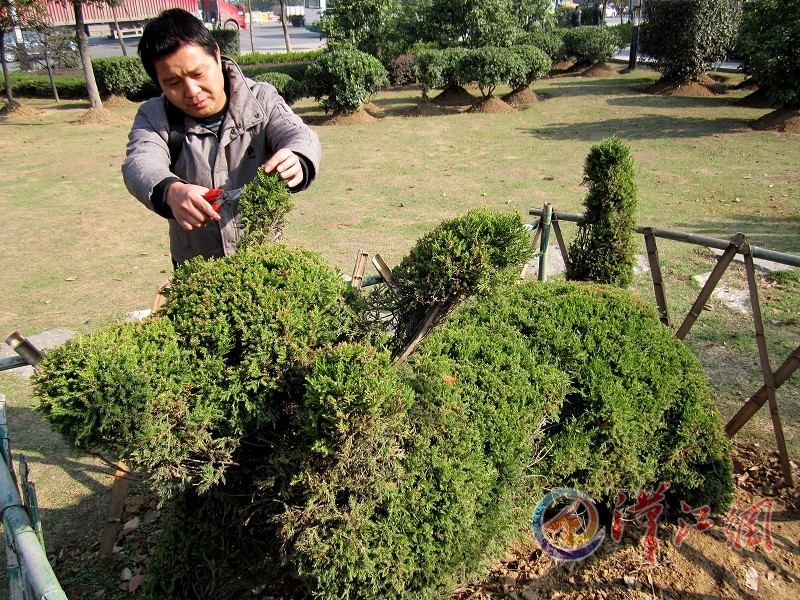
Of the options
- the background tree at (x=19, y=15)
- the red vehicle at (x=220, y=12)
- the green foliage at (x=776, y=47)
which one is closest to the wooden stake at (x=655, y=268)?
the green foliage at (x=776, y=47)

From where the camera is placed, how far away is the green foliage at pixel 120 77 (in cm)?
1947

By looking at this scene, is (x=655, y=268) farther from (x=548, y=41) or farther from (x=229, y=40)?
(x=229, y=40)

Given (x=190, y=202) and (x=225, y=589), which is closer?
(x=190, y=202)

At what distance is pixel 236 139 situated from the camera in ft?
8.25

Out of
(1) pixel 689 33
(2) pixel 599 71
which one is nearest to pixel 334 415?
(1) pixel 689 33

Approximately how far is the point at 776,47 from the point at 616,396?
12175 millimetres

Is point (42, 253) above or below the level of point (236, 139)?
below

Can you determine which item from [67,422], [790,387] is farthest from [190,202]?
[790,387]

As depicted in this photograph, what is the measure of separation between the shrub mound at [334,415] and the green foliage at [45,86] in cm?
2247

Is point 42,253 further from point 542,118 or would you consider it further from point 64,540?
point 542,118

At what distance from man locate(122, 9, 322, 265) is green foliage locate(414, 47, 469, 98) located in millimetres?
14758

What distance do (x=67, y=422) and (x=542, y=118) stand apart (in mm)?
15156

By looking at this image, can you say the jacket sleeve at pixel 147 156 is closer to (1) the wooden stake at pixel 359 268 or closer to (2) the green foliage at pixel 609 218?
(1) the wooden stake at pixel 359 268

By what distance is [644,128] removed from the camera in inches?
520
